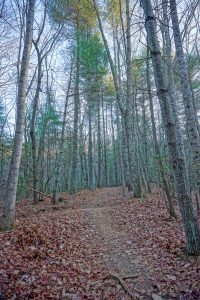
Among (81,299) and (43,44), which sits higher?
(43,44)

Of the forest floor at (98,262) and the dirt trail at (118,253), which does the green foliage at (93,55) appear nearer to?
the dirt trail at (118,253)

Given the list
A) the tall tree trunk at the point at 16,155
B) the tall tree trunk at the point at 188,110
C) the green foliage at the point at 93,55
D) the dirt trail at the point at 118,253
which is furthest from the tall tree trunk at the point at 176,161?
the green foliage at the point at 93,55

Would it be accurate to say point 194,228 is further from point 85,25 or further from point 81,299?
point 85,25

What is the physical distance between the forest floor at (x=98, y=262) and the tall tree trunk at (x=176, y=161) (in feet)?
1.39

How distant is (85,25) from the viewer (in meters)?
Answer: 17.3

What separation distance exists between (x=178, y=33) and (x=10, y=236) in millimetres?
7213

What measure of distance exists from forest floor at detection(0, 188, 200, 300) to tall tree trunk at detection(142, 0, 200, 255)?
425 mm

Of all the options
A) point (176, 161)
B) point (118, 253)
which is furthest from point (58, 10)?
point (118, 253)

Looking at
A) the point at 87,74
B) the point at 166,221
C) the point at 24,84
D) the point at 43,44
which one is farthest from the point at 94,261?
the point at 87,74

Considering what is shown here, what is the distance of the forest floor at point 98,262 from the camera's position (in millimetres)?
4273

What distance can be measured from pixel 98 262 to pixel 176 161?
2.62m

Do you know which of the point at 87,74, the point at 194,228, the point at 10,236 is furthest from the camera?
the point at 87,74

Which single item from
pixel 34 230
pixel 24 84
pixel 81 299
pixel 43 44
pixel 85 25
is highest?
pixel 85 25

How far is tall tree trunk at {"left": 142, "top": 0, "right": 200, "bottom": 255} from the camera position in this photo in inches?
200
